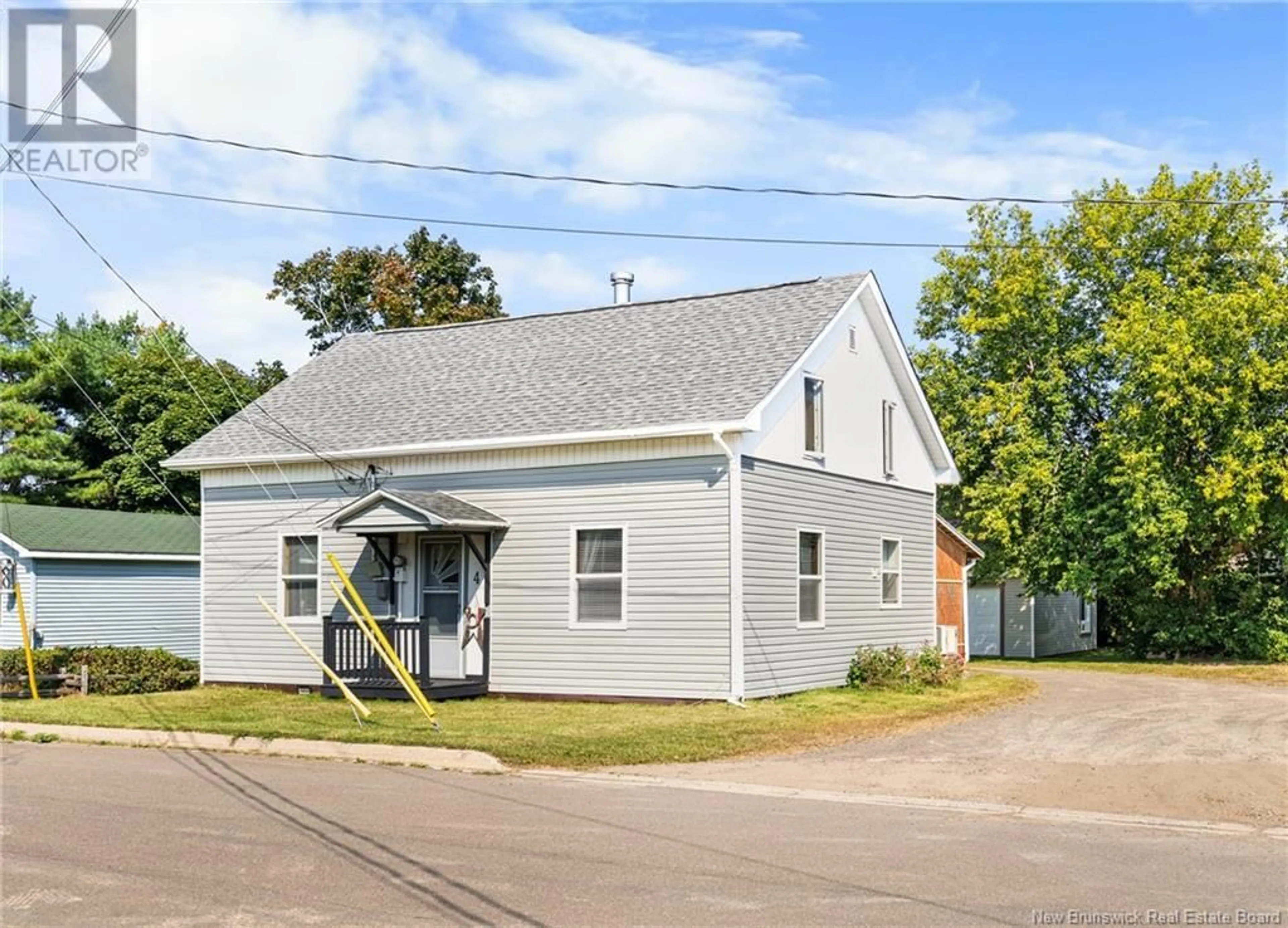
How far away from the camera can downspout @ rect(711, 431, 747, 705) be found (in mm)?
17984

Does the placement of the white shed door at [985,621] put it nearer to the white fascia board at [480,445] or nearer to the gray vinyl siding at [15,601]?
the white fascia board at [480,445]

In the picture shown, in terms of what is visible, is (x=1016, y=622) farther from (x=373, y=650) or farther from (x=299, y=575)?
(x=373, y=650)

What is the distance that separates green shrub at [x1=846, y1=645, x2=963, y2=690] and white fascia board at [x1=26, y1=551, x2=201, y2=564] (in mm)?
14312

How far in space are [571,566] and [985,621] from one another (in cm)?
2120

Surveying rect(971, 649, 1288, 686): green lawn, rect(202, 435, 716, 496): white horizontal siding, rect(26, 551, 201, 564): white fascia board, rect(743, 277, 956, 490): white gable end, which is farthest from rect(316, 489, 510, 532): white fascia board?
rect(971, 649, 1288, 686): green lawn

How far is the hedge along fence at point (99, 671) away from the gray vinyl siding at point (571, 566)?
2.17 metres

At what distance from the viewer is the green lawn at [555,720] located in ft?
46.9

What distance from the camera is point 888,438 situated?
75.9 ft

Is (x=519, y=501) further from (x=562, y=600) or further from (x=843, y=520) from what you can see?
(x=843, y=520)

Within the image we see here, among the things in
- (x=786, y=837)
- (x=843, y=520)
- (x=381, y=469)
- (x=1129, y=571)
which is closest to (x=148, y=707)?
(x=381, y=469)

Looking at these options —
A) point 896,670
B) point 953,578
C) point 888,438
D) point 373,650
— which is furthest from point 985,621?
point 373,650

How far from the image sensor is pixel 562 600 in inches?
760

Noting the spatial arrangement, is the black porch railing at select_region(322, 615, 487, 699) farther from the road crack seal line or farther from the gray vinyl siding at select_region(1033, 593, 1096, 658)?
the gray vinyl siding at select_region(1033, 593, 1096, 658)

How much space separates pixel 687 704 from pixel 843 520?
4797 mm
